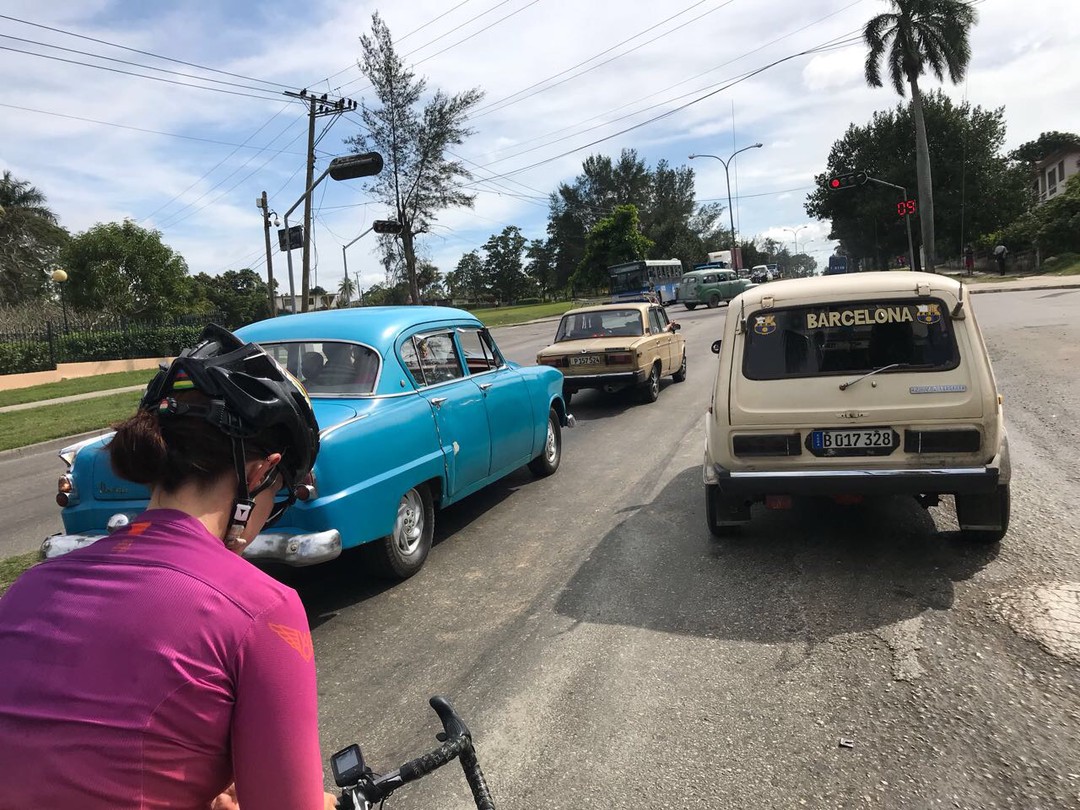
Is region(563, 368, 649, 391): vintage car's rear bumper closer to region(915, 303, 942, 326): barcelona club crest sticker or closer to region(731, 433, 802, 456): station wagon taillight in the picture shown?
region(731, 433, 802, 456): station wagon taillight

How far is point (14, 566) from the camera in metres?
5.80

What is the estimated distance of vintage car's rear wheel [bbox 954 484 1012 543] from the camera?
4.66m

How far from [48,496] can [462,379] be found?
588 cm

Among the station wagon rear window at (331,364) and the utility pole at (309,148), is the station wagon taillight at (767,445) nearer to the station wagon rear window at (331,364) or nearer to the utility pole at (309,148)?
the station wagon rear window at (331,364)

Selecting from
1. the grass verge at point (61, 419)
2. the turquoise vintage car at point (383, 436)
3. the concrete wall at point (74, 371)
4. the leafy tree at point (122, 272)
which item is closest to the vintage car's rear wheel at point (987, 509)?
the turquoise vintage car at point (383, 436)

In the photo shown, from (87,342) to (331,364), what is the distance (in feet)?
80.0

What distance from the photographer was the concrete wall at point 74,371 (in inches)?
853

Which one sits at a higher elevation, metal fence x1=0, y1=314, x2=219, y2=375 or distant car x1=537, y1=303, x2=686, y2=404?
metal fence x1=0, y1=314, x2=219, y2=375

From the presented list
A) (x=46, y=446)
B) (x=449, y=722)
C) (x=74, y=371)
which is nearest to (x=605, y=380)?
(x=46, y=446)

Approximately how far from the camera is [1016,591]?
4191 millimetres

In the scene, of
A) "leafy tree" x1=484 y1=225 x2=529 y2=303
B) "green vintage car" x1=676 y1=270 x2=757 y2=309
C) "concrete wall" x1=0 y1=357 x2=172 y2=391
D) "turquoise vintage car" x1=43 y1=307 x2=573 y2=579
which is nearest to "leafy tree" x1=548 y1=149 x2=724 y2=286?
"leafy tree" x1=484 y1=225 x2=529 y2=303

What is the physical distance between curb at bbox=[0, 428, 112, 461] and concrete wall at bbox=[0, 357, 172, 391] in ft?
29.8

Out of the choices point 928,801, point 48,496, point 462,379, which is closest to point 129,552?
point 928,801

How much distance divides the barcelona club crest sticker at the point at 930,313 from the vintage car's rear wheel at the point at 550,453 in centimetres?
361
